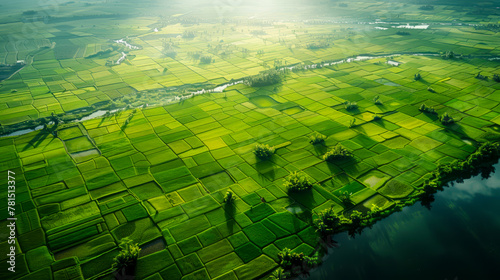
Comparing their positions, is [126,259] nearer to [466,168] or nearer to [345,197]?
[345,197]

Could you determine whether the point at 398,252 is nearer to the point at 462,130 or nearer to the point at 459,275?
the point at 459,275

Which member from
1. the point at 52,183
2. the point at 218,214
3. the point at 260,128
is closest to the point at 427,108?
the point at 260,128

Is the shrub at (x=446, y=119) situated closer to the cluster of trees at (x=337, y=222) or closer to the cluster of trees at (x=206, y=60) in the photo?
the cluster of trees at (x=337, y=222)

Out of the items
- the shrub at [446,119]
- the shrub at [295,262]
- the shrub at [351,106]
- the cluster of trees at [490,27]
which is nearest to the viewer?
the shrub at [295,262]

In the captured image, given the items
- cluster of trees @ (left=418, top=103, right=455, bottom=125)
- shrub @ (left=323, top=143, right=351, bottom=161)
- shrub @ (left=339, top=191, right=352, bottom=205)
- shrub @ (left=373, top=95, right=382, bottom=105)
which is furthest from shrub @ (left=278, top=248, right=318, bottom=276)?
shrub @ (left=373, top=95, right=382, bottom=105)

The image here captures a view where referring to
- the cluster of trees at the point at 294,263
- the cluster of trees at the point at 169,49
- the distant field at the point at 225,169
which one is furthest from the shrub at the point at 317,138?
the cluster of trees at the point at 169,49

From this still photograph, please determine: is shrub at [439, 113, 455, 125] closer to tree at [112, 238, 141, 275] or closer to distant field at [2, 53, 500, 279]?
distant field at [2, 53, 500, 279]
